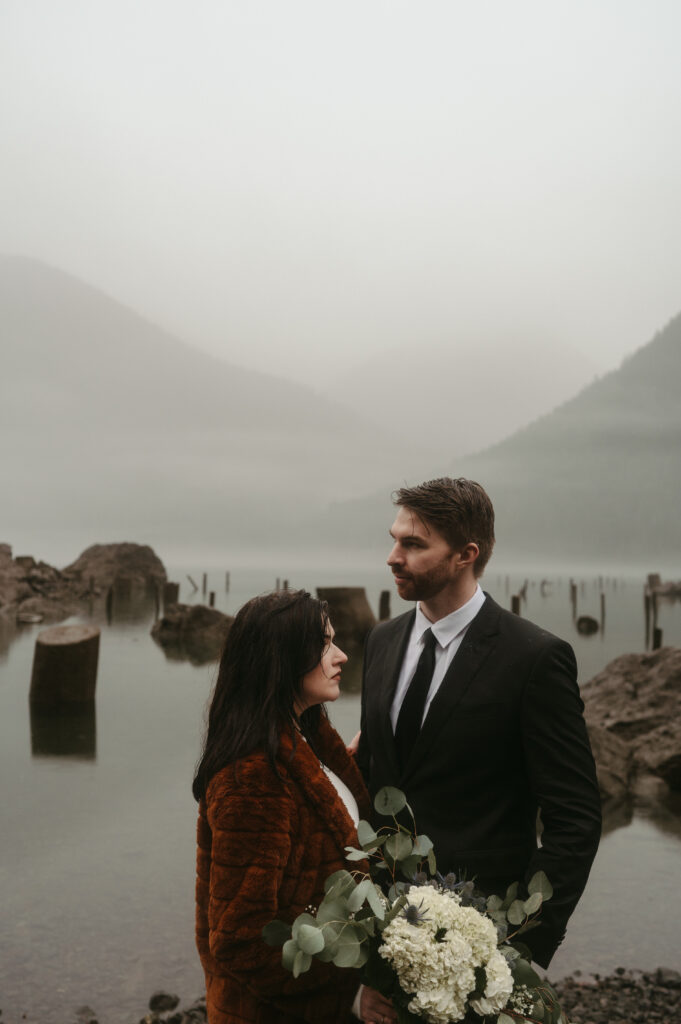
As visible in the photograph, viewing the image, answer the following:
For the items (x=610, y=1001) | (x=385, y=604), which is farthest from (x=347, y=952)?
(x=385, y=604)

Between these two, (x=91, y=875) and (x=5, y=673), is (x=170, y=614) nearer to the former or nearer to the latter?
(x=5, y=673)

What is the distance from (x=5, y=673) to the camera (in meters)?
19.7

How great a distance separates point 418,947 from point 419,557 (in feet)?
3.49

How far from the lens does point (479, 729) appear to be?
7.66 ft

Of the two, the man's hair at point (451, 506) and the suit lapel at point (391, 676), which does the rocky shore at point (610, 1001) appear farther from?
the man's hair at point (451, 506)

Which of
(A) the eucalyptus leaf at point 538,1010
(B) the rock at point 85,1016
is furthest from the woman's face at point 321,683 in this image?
(B) the rock at point 85,1016

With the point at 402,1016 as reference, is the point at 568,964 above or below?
below

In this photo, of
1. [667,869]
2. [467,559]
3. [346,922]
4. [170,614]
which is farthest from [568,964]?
[170,614]

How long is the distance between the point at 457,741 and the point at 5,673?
19159 millimetres

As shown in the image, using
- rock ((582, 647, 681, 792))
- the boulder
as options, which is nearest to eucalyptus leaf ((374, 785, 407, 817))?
rock ((582, 647, 681, 792))

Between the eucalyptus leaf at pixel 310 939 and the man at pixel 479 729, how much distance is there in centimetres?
77

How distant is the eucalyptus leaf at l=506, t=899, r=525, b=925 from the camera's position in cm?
182

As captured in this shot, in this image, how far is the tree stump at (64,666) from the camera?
12000 millimetres

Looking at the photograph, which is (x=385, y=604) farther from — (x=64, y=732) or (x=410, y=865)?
(x=410, y=865)
